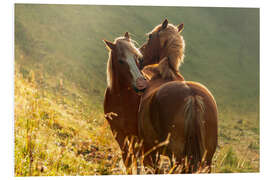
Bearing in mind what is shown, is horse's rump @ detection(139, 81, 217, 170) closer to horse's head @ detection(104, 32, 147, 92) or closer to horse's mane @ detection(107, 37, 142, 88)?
horse's head @ detection(104, 32, 147, 92)

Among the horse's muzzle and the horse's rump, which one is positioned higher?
the horse's muzzle

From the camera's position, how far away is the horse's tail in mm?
3330

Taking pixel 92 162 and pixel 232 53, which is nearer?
pixel 92 162

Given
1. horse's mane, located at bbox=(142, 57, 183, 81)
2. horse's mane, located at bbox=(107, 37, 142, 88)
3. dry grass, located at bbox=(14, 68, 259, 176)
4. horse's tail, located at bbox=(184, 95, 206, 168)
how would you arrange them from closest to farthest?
horse's tail, located at bbox=(184, 95, 206, 168) < horse's mane, located at bbox=(142, 57, 183, 81) < dry grass, located at bbox=(14, 68, 259, 176) < horse's mane, located at bbox=(107, 37, 142, 88)

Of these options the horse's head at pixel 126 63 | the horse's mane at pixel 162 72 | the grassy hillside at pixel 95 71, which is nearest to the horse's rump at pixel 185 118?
the horse's mane at pixel 162 72

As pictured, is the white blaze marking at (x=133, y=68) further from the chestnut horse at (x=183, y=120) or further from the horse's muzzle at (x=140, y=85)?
the chestnut horse at (x=183, y=120)

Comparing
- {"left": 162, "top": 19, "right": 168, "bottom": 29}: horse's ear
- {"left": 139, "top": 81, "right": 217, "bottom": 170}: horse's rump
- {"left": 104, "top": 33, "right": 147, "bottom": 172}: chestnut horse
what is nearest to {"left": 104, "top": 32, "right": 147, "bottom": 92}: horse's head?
{"left": 104, "top": 33, "right": 147, "bottom": 172}: chestnut horse

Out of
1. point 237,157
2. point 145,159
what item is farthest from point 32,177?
point 237,157

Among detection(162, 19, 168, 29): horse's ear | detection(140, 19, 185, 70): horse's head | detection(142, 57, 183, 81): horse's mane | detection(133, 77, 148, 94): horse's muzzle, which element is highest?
detection(162, 19, 168, 29): horse's ear

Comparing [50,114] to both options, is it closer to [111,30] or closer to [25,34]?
[25,34]

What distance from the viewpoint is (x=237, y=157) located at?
495 cm

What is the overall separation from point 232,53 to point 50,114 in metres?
3.31

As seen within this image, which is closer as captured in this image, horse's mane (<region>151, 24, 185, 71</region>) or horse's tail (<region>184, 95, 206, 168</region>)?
horse's tail (<region>184, 95, 206, 168</region>)

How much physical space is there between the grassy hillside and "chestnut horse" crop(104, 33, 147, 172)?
293 mm
